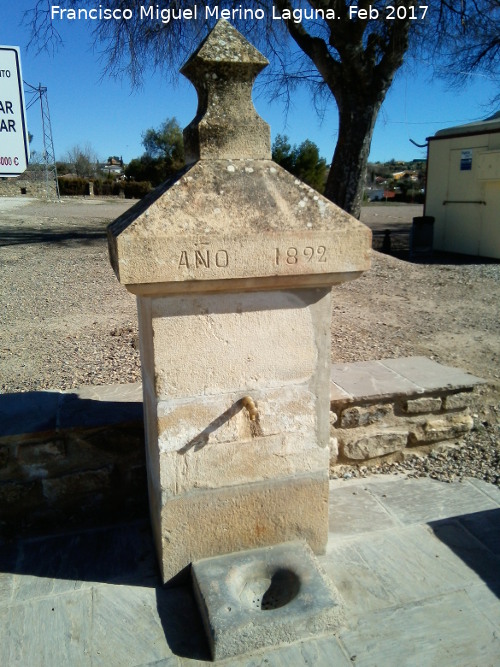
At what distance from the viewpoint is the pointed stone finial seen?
6.05ft

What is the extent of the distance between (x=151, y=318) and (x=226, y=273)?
33cm

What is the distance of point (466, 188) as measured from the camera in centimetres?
1283

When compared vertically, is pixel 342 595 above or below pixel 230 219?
below

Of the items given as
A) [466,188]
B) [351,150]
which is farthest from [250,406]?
[466,188]

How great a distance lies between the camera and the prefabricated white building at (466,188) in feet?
39.7

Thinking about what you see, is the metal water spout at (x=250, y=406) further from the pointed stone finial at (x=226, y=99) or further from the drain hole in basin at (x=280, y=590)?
the pointed stone finial at (x=226, y=99)

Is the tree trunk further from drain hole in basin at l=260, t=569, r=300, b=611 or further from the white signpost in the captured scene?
drain hole in basin at l=260, t=569, r=300, b=611

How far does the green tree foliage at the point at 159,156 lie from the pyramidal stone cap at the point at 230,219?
132ft

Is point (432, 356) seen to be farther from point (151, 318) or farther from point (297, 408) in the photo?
point (151, 318)

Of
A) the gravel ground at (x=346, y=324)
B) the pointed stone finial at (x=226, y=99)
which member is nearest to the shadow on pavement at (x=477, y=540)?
the gravel ground at (x=346, y=324)

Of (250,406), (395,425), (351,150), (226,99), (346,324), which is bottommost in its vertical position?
(346,324)

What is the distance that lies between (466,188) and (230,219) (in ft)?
42.0

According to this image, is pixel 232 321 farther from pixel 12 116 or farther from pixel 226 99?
pixel 12 116

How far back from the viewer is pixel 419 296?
8.16 m
